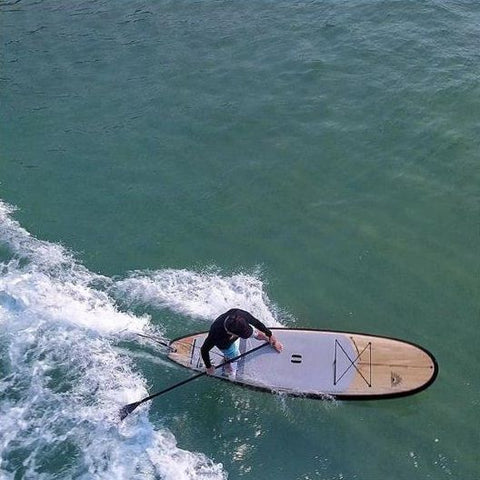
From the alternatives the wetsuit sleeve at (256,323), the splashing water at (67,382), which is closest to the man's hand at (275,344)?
the wetsuit sleeve at (256,323)

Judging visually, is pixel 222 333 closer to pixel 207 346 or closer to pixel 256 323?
pixel 207 346

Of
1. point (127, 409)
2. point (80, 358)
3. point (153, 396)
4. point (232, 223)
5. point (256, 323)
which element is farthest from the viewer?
point (232, 223)

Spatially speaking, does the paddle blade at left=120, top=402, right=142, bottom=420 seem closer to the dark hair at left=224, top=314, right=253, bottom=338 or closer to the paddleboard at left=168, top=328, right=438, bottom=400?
the paddleboard at left=168, top=328, right=438, bottom=400

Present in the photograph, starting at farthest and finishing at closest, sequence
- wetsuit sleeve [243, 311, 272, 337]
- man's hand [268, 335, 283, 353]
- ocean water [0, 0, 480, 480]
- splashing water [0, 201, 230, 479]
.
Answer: man's hand [268, 335, 283, 353], ocean water [0, 0, 480, 480], splashing water [0, 201, 230, 479], wetsuit sleeve [243, 311, 272, 337]

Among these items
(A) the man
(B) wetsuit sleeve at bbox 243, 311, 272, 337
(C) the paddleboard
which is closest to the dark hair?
(A) the man

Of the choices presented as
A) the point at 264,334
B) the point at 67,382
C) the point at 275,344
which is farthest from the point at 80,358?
the point at 275,344
